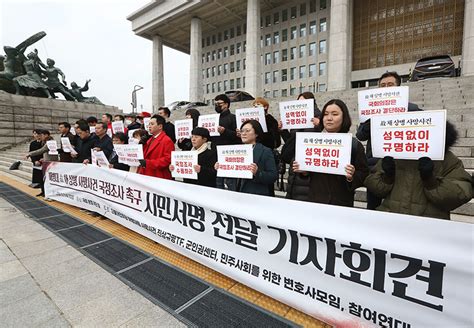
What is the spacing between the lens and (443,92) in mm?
8031

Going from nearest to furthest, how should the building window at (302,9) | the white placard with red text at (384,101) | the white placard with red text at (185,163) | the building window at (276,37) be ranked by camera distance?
the white placard with red text at (384,101) < the white placard with red text at (185,163) < the building window at (302,9) < the building window at (276,37)

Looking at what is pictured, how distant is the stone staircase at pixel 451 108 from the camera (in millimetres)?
4141

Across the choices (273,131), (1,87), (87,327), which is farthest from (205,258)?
(1,87)

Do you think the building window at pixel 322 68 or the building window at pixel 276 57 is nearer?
the building window at pixel 322 68

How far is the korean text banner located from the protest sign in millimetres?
4791

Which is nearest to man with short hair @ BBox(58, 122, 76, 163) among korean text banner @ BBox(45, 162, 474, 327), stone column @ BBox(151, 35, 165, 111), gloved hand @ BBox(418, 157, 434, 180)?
korean text banner @ BBox(45, 162, 474, 327)

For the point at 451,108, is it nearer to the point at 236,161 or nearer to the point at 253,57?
the point at 236,161

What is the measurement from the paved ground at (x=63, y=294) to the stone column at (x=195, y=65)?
31875 millimetres

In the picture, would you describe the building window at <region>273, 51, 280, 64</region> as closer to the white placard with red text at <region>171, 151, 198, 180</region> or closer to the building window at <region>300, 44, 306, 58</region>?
the building window at <region>300, 44, 306, 58</region>

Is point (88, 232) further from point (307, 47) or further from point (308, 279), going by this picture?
point (307, 47)

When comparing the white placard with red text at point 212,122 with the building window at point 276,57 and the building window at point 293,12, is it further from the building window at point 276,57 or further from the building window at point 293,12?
the building window at point 293,12

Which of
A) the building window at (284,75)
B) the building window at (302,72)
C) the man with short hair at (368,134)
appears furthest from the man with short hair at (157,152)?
the building window at (284,75)

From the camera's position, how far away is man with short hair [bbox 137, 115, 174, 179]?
3744 mm

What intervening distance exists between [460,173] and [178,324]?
238 cm
